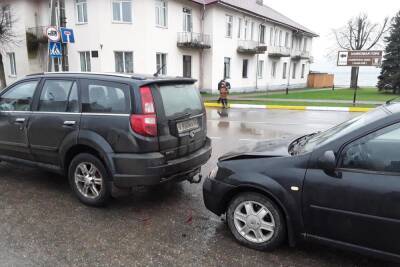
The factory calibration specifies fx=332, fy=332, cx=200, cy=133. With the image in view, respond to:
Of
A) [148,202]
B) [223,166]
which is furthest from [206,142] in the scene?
[223,166]

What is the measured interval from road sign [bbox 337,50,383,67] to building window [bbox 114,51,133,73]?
12.5 metres

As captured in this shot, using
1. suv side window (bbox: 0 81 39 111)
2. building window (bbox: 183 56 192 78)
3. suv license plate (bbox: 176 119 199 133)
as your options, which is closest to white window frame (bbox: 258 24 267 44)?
Answer: building window (bbox: 183 56 192 78)

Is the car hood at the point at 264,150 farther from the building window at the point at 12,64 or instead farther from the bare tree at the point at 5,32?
the building window at the point at 12,64

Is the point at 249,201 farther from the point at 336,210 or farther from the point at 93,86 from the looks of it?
the point at 93,86

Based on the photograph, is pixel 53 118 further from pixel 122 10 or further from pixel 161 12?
pixel 161 12

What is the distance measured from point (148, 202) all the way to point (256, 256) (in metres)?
1.84

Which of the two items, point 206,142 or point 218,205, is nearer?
point 218,205

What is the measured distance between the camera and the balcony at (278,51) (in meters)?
33.5

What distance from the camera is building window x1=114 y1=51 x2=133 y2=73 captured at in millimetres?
21078

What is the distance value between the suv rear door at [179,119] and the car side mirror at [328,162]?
187 cm

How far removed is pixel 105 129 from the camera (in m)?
3.97

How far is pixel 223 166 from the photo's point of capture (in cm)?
347

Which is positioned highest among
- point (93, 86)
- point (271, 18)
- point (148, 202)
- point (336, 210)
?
point (271, 18)

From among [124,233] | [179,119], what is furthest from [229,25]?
[124,233]
